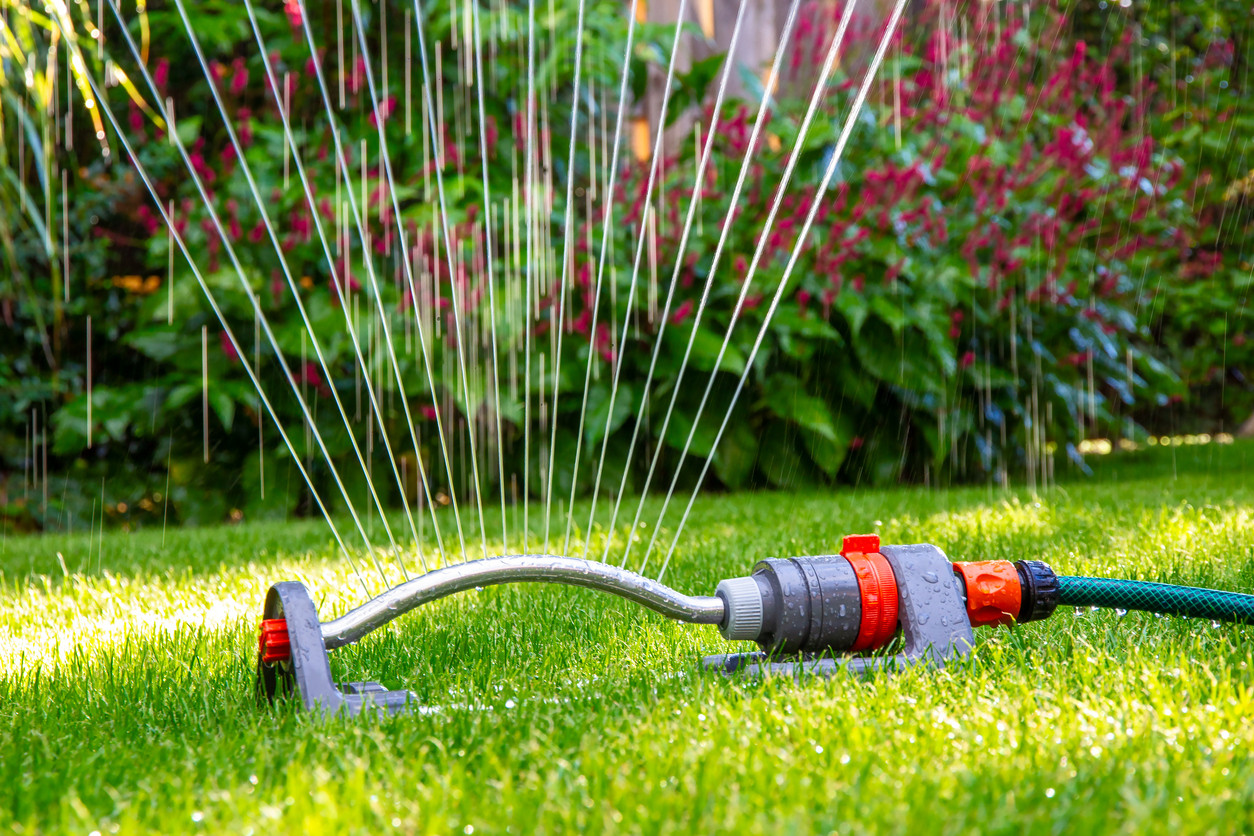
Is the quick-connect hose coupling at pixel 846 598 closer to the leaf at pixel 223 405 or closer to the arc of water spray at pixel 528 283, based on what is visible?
the arc of water spray at pixel 528 283

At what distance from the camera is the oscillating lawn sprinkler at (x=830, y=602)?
1180mm

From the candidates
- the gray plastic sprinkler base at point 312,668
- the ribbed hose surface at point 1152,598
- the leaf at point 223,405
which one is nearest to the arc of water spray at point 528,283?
the gray plastic sprinkler base at point 312,668

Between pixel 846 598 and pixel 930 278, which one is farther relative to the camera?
pixel 930 278

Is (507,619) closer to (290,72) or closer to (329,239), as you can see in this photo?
(329,239)

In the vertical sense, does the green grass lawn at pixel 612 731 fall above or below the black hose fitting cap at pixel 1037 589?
below

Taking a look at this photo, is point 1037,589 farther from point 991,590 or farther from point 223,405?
point 223,405

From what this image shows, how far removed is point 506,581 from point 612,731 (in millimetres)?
212

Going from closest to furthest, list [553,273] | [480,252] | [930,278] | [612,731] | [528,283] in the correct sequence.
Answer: [612,731]
[528,283]
[553,273]
[480,252]
[930,278]

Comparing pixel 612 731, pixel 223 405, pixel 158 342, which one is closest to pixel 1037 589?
pixel 612 731

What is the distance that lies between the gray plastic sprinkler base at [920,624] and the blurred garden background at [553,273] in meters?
2.44

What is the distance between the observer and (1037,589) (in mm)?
1269

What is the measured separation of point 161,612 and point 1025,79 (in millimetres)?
4867

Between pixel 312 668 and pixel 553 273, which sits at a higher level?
pixel 553 273

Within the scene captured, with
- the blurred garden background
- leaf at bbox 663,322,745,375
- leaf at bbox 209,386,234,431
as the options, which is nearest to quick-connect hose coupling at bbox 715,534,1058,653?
the blurred garden background
